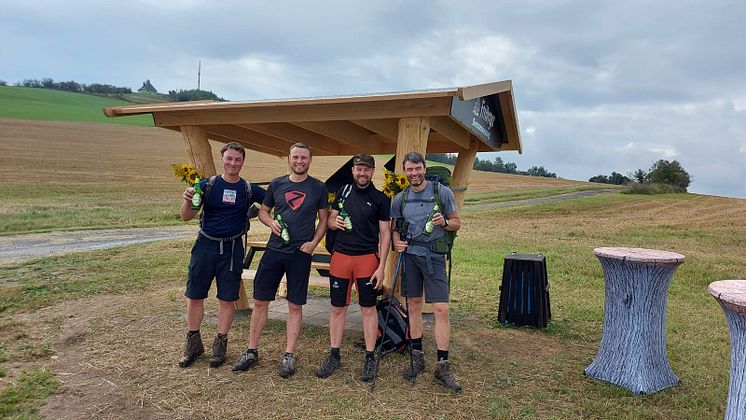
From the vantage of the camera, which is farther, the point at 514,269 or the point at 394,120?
the point at 514,269

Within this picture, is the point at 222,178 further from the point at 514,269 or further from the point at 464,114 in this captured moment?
the point at 514,269

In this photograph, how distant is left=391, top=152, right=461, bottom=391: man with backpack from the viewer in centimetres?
425

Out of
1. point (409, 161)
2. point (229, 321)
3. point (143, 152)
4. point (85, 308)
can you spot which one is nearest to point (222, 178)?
point (229, 321)

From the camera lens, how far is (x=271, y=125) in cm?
597

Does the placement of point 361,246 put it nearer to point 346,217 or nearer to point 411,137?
point 346,217

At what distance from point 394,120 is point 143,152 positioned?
43.2 metres

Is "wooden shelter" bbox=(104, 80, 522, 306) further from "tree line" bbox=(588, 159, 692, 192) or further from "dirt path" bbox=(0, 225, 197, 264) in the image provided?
"tree line" bbox=(588, 159, 692, 192)

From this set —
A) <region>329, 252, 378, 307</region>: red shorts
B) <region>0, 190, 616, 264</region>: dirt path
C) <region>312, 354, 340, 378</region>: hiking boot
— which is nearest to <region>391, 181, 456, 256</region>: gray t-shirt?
<region>329, 252, 378, 307</region>: red shorts

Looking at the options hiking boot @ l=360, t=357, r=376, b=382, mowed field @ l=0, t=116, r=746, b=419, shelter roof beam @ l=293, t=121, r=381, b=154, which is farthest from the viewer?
shelter roof beam @ l=293, t=121, r=381, b=154

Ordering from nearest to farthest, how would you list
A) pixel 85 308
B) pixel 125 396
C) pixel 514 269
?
pixel 125 396 → pixel 514 269 → pixel 85 308

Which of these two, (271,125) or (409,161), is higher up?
(271,125)

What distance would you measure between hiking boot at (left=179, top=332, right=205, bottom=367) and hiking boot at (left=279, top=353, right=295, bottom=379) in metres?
0.86

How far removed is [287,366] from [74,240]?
11.1 meters

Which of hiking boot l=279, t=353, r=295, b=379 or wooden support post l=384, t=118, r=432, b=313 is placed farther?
wooden support post l=384, t=118, r=432, b=313
